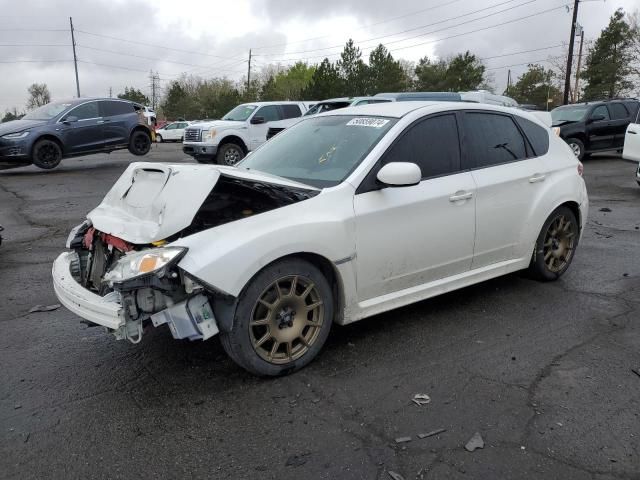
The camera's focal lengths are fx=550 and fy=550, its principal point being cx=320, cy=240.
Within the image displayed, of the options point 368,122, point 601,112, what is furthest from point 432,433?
point 601,112

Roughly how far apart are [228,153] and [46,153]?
480 centimetres

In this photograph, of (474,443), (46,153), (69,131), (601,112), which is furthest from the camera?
(601,112)

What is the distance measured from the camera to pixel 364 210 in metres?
3.72

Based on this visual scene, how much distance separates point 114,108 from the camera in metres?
16.2

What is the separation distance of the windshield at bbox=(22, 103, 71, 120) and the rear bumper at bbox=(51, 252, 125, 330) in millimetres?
12893

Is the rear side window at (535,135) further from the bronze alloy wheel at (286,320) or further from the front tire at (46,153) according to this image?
the front tire at (46,153)

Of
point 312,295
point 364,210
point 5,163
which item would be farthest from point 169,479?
point 5,163

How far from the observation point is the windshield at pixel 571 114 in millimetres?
16828

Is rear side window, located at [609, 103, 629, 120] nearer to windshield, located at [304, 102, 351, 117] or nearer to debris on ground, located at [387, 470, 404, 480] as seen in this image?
windshield, located at [304, 102, 351, 117]

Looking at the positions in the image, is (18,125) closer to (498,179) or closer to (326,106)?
(326,106)

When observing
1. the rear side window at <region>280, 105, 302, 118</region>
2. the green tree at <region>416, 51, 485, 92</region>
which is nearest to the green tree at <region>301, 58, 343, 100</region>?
the green tree at <region>416, 51, 485, 92</region>

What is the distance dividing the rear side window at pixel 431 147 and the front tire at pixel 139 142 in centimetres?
1414

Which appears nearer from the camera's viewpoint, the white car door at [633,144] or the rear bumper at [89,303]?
the rear bumper at [89,303]

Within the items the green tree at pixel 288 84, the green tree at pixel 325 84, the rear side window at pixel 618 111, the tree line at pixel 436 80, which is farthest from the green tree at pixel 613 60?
the rear side window at pixel 618 111
